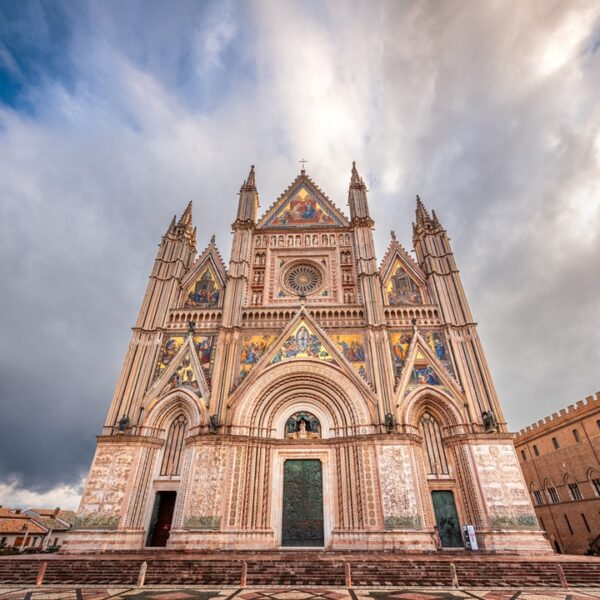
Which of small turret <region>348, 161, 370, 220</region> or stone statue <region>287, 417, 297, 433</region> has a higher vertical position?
small turret <region>348, 161, 370, 220</region>

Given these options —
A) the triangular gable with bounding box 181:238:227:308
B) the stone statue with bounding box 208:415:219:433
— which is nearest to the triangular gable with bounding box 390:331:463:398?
the stone statue with bounding box 208:415:219:433

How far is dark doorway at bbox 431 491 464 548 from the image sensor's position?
1587 centimetres

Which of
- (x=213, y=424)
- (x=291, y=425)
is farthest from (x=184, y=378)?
(x=291, y=425)

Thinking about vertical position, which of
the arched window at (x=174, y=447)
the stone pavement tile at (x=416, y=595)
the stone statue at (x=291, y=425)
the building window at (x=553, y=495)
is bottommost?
the stone pavement tile at (x=416, y=595)

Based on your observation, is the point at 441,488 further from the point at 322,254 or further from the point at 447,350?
the point at 322,254

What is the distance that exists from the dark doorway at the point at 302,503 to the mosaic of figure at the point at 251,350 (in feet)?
16.7

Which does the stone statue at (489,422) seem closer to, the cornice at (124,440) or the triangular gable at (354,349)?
the triangular gable at (354,349)

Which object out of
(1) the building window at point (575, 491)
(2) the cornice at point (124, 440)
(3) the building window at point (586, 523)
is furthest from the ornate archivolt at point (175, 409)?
(1) the building window at point (575, 491)

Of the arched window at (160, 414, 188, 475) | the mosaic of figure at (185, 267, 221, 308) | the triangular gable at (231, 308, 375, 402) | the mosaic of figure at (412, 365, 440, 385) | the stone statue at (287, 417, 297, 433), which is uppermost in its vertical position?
the mosaic of figure at (185, 267, 221, 308)

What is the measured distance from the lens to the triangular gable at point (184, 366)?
1867cm

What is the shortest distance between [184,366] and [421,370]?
496 inches

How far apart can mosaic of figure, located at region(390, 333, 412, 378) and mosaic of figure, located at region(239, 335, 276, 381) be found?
6.68 metres

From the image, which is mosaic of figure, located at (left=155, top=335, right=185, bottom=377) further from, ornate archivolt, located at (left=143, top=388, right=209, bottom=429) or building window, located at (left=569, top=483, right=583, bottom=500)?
building window, located at (left=569, top=483, right=583, bottom=500)

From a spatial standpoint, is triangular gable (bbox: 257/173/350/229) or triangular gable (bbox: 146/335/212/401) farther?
triangular gable (bbox: 257/173/350/229)
